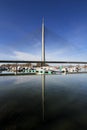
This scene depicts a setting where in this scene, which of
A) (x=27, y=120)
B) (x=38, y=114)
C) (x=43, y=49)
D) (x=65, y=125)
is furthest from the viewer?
Answer: (x=43, y=49)

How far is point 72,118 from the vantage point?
3.09 metres

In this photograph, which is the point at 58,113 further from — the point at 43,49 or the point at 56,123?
the point at 43,49

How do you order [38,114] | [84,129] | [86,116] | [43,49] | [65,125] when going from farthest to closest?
[43,49], [38,114], [86,116], [65,125], [84,129]

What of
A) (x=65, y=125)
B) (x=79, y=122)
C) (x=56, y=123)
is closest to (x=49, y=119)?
(x=56, y=123)

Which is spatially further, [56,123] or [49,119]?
[49,119]

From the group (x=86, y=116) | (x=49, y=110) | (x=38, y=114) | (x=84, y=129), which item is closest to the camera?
(x=84, y=129)

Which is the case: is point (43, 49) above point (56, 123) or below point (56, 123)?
above

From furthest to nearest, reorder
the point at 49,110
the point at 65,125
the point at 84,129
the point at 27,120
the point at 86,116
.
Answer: the point at 49,110 < the point at 86,116 < the point at 27,120 < the point at 65,125 < the point at 84,129

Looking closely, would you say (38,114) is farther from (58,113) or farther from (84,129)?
(84,129)

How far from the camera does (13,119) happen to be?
3.01m

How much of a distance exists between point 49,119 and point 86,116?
929 millimetres

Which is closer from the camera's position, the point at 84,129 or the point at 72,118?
the point at 84,129

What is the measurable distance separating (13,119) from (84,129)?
159 cm

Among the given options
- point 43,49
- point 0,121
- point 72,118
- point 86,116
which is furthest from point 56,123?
point 43,49
